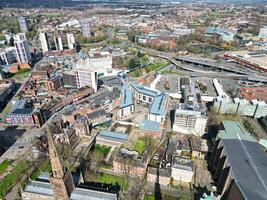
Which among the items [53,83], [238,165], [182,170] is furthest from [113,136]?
[53,83]

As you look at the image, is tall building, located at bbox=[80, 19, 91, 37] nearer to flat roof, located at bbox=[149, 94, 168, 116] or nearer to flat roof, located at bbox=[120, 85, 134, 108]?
flat roof, located at bbox=[120, 85, 134, 108]

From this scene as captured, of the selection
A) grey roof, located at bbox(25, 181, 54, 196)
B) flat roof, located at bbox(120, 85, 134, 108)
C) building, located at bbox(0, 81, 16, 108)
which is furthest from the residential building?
grey roof, located at bbox(25, 181, 54, 196)

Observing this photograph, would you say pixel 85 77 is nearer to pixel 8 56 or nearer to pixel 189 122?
pixel 189 122

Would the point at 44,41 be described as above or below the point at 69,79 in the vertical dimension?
above

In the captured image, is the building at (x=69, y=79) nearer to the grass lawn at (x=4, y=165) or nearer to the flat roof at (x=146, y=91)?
the flat roof at (x=146, y=91)

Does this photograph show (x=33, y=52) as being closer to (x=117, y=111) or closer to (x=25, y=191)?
(x=117, y=111)

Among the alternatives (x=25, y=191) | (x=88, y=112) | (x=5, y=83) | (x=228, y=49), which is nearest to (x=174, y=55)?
(x=228, y=49)
